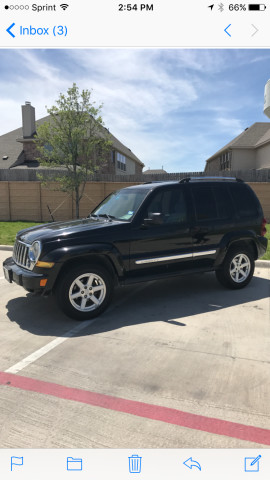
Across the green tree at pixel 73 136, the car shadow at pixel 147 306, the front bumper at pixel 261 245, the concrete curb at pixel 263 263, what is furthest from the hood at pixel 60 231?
the green tree at pixel 73 136

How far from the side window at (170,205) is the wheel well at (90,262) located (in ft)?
3.47

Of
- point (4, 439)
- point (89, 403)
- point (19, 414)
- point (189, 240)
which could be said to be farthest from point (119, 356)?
point (189, 240)

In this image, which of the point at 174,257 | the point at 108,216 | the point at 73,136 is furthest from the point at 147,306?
the point at 73,136

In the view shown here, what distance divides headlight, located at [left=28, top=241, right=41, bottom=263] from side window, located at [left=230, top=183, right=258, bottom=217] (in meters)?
3.50

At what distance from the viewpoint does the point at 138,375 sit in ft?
9.91

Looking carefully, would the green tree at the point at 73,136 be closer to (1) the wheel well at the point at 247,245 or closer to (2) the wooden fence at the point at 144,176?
(2) the wooden fence at the point at 144,176

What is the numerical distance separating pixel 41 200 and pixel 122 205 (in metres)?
13.4

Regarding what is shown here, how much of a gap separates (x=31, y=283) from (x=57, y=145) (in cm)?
1127

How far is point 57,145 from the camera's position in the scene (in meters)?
14.1

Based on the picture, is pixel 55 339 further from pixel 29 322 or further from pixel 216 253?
pixel 216 253

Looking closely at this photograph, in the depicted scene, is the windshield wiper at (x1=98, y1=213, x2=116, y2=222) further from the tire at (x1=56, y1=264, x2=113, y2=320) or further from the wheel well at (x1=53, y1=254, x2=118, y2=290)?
the tire at (x1=56, y1=264, x2=113, y2=320)

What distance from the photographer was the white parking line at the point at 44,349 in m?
3.19
